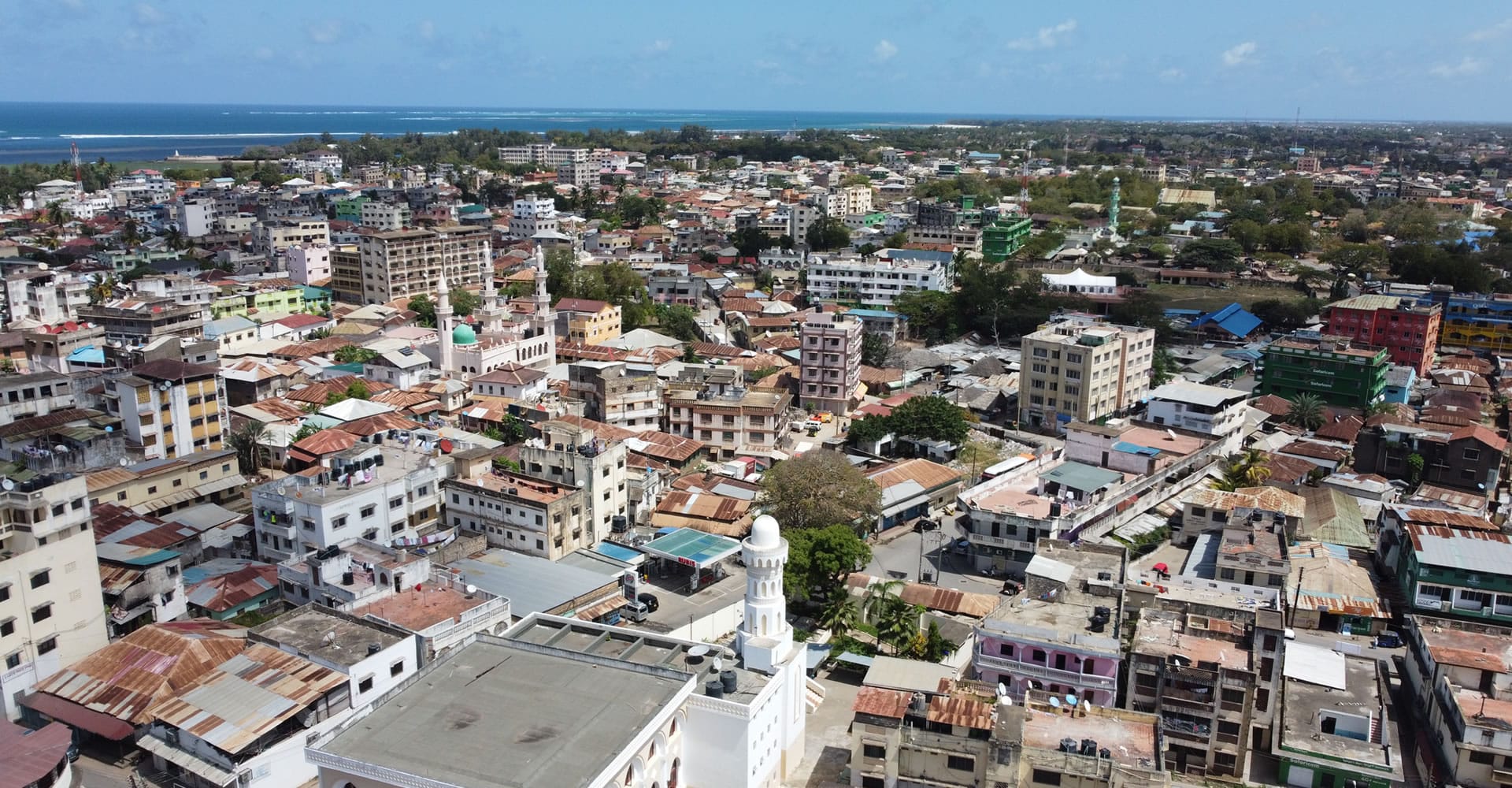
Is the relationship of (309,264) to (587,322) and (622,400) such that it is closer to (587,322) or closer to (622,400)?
(587,322)

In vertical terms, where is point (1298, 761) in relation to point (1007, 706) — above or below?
below

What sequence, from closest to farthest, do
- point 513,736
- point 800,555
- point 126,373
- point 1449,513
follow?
point 513,736 < point 800,555 < point 1449,513 < point 126,373

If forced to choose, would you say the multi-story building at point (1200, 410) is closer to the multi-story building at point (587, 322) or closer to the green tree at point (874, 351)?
the green tree at point (874, 351)

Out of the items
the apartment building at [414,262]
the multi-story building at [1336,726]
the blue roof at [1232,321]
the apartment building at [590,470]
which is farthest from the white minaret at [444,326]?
the blue roof at [1232,321]

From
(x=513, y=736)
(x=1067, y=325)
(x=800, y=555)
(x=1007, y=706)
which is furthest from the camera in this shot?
(x=1067, y=325)

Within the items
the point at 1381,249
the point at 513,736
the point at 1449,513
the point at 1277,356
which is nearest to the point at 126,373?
the point at 513,736

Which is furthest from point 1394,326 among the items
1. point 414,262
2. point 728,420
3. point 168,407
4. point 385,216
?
point 385,216

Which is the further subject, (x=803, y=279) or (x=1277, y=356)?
(x=803, y=279)

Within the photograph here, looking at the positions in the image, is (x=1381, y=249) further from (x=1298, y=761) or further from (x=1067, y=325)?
(x=1298, y=761)
